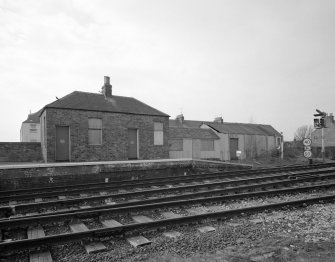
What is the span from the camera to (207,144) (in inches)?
1234

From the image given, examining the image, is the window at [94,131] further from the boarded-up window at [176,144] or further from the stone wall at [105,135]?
the boarded-up window at [176,144]

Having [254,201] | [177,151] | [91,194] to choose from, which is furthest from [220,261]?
[177,151]

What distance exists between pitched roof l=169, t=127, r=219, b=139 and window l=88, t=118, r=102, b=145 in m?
9.32

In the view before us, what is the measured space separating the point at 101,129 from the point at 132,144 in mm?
2974

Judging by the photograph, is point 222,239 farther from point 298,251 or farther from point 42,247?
point 42,247

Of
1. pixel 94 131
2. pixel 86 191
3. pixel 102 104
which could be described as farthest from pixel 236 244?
pixel 102 104

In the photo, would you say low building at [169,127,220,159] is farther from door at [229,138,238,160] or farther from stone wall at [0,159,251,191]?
stone wall at [0,159,251,191]

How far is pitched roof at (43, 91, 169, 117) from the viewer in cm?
2028

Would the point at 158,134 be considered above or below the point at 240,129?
below

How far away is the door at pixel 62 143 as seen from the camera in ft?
63.4

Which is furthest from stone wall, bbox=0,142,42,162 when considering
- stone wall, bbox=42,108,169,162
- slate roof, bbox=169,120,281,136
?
slate roof, bbox=169,120,281,136

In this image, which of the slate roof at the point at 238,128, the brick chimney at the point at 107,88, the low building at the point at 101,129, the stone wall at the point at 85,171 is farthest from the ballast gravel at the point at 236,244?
the slate roof at the point at 238,128

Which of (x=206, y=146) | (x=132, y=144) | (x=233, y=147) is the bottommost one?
(x=233, y=147)

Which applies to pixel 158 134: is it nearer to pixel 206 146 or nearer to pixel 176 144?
pixel 176 144
